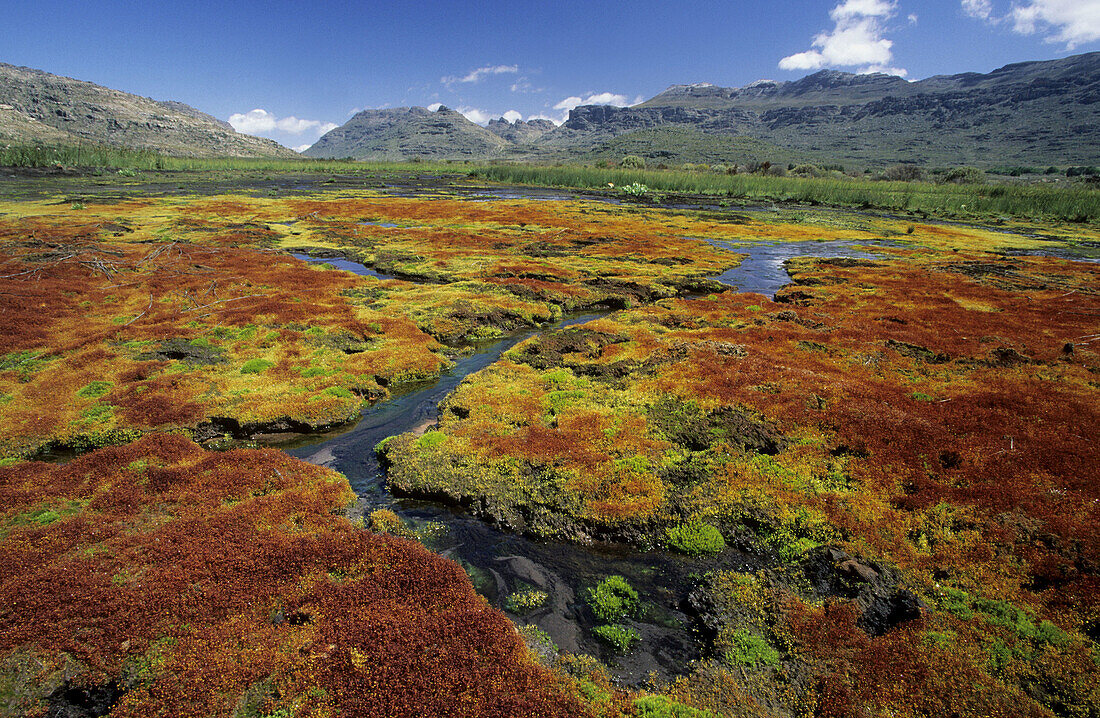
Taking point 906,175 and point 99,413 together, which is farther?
point 906,175

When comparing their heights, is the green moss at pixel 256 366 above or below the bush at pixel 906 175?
below

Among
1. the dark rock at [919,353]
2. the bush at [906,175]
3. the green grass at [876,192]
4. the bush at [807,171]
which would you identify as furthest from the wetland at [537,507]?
the bush at [906,175]

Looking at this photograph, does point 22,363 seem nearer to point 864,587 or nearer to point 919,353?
point 864,587

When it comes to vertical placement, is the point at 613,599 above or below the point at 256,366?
below

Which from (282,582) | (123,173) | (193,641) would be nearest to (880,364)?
(282,582)

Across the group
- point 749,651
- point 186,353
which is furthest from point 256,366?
point 749,651

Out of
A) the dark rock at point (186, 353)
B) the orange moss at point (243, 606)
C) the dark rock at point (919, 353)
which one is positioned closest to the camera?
the orange moss at point (243, 606)

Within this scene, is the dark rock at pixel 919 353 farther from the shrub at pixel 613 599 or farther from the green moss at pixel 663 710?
the green moss at pixel 663 710
